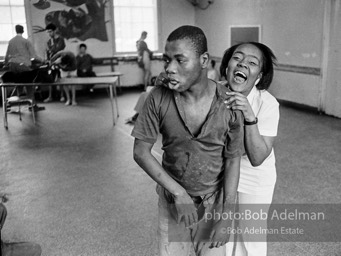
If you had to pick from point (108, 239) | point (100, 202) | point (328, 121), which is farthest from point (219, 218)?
point (328, 121)

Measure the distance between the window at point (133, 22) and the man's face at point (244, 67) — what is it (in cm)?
842

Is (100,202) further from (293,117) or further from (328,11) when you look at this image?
(328,11)

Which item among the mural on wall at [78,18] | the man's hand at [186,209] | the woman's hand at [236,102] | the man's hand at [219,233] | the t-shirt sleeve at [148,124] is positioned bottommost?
the man's hand at [219,233]

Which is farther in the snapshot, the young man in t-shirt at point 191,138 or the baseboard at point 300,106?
the baseboard at point 300,106

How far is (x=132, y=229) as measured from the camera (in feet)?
9.21

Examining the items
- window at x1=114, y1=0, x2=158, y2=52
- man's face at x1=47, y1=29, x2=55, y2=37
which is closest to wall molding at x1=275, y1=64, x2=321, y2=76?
window at x1=114, y1=0, x2=158, y2=52

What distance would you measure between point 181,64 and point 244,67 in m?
0.46

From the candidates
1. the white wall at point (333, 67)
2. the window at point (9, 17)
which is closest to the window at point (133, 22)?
the window at point (9, 17)

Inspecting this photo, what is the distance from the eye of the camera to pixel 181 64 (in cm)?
126

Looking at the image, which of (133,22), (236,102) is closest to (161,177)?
(236,102)

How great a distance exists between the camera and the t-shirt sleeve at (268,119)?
1665 millimetres

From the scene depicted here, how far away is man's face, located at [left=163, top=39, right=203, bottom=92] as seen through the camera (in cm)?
125

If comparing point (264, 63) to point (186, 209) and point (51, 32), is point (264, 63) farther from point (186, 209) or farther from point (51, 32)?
point (51, 32)

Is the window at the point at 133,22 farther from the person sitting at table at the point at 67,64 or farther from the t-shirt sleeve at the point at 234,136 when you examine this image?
the t-shirt sleeve at the point at 234,136
